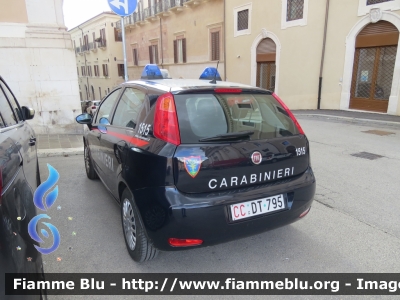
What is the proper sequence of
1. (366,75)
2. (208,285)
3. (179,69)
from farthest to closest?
1. (179,69)
2. (366,75)
3. (208,285)

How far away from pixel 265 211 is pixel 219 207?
43cm

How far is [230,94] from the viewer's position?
2543 mm

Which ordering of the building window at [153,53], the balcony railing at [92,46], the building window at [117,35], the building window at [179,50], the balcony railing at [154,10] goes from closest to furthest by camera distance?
1. the balcony railing at [154,10]
2. the building window at [179,50]
3. the building window at [153,53]
4. the building window at [117,35]
5. the balcony railing at [92,46]

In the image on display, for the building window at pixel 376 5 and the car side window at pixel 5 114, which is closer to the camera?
the car side window at pixel 5 114

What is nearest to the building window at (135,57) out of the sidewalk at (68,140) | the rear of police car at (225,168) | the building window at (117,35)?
the building window at (117,35)

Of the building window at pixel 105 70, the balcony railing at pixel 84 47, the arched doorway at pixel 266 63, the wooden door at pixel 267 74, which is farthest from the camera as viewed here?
the balcony railing at pixel 84 47

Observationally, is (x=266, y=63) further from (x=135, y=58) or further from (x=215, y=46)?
(x=135, y=58)

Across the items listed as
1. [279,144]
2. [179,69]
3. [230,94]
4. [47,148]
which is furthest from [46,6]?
[179,69]

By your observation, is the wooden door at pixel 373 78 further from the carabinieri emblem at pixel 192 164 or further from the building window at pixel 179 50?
the building window at pixel 179 50

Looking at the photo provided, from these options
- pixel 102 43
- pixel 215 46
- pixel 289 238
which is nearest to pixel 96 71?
pixel 102 43

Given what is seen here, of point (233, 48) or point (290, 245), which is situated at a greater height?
point (233, 48)

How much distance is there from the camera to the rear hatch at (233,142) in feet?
6.91

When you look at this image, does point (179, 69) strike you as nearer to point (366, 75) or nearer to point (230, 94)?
point (366, 75)

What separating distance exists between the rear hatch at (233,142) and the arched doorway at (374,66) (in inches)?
422
